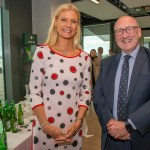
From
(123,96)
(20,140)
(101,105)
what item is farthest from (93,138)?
(123,96)

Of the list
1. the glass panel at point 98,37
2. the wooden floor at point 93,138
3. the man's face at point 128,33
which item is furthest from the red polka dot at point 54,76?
the glass panel at point 98,37

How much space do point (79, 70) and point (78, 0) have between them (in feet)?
17.3

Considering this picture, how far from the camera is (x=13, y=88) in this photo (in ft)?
15.4

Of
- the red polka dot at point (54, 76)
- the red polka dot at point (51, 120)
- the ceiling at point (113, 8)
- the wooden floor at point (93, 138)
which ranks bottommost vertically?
the wooden floor at point (93, 138)

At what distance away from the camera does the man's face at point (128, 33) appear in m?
1.62

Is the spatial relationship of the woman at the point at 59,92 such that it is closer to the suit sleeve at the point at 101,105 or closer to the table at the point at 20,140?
the suit sleeve at the point at 101,105

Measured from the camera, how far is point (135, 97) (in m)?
1.52

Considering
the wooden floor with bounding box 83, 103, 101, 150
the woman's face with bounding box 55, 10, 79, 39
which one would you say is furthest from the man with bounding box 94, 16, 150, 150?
the wooden floor with bounding box 83, 103, 101, 150

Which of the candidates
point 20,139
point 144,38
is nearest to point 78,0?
point 20,139

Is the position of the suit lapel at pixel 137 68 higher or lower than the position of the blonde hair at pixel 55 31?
lower

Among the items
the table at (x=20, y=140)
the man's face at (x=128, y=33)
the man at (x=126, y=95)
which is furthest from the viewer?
the table at (x=20, y=140)

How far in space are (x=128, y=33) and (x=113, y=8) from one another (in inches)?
240

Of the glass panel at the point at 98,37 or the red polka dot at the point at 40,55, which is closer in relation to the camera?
the red polka dot at the point at 40,55

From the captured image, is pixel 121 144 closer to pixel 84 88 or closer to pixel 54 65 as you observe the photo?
pixel 84 88
